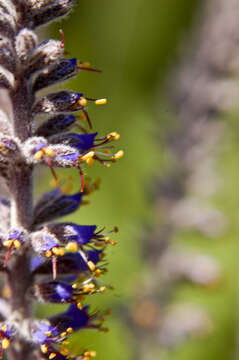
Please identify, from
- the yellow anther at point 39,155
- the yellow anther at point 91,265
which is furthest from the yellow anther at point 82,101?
the yellow anther at point 91,265

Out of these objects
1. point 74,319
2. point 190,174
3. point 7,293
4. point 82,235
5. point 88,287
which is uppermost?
point 82,235

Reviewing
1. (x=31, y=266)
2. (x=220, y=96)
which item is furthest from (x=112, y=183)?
(x=31, y=266)

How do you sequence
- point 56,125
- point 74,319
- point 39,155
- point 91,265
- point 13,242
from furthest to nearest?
point 74,319 → point 56,125 → point 91,265 → point 13,242 → point 39,155

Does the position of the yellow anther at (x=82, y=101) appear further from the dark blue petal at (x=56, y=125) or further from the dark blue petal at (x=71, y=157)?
the dark blue petal at (x=71, y=157)

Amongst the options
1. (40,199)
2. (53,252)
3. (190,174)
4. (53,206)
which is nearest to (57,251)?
(53,252)

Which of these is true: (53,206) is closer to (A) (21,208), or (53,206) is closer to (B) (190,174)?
(A) (21,208)

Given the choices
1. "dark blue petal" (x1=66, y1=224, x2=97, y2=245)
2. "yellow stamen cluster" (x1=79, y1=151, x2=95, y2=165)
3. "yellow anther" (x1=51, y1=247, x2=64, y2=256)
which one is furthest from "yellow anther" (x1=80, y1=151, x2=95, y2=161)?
"yellow anther" (x1=51, y1=247, x2=64, y2=256)
